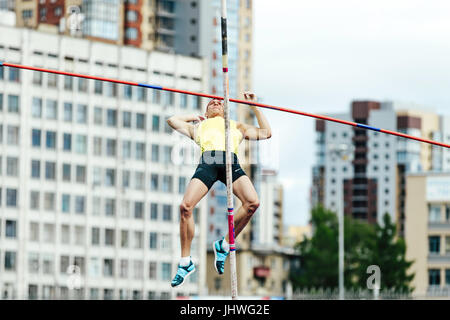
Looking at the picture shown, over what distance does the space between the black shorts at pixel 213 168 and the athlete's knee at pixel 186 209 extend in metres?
0.50

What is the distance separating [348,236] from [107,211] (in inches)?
1741

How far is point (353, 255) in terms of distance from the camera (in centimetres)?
16662

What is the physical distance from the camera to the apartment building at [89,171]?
138000 millimetres

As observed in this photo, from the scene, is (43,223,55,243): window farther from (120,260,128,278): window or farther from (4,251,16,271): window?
(120,260,128,278): window

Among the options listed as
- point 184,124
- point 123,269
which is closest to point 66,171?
point 123,269

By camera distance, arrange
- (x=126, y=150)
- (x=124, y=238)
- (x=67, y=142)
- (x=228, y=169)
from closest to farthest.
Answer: (x=228, y=169) → (x=67, y=142) → (x=126, y=150) → (x=124, y=238)

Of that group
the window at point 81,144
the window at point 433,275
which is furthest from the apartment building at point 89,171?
the window at point 433,275

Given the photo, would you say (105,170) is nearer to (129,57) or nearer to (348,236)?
(129,57)

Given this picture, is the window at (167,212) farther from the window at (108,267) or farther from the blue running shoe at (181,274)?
the blue running shoe at (181,274)

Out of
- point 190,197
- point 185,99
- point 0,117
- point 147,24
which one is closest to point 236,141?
point 190,197

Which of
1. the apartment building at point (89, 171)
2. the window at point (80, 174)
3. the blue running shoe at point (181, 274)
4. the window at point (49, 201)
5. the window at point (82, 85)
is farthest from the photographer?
the window at point (82, 85)

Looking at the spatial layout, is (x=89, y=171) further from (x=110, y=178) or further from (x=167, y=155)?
(x=167, y=155)

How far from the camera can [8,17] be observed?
146m

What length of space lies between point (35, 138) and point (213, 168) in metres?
119
